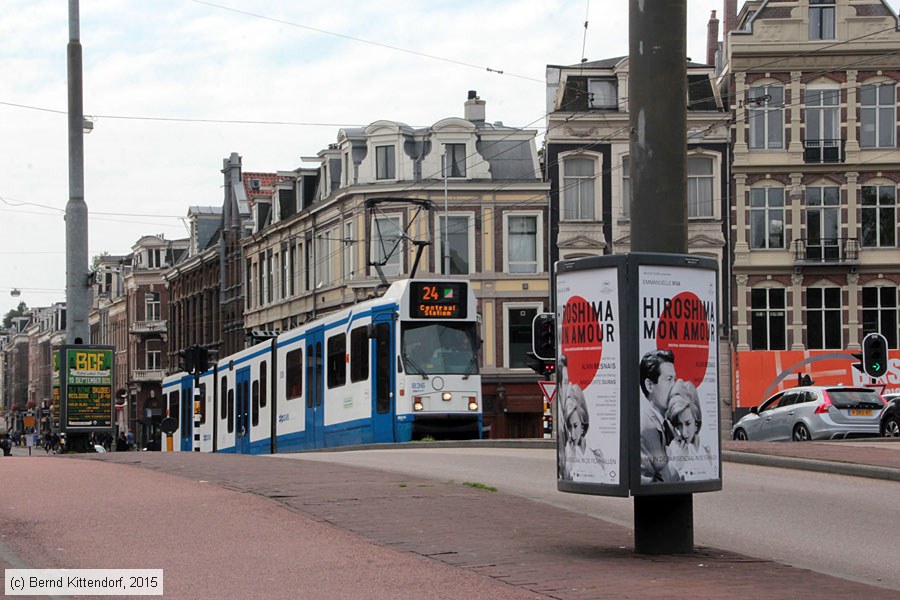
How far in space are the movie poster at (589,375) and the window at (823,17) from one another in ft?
138

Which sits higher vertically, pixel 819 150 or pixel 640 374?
pixel 819 150

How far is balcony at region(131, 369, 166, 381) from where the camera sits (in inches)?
3799

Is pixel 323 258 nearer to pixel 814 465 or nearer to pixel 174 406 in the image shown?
pixel 174 406

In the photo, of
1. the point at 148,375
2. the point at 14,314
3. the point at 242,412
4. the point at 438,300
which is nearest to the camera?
the point at 438,300

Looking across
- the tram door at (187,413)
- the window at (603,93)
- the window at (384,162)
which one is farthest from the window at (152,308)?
the tram door at (187,413)

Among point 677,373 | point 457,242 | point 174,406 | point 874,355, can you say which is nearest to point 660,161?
point 677,373

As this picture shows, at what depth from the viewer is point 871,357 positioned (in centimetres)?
2797

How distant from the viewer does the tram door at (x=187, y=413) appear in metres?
41.4

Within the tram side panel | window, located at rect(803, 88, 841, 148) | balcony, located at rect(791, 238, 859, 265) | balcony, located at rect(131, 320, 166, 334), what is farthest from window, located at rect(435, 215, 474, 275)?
balcony, located at rect(131, 320, 166, 334)

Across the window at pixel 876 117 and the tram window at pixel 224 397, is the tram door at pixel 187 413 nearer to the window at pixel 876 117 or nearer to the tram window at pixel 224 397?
the tram window at pixel 224 397

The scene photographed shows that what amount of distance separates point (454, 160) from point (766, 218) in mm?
12489

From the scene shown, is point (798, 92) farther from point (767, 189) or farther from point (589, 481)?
point (589, 481)

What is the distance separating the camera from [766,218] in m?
49.8

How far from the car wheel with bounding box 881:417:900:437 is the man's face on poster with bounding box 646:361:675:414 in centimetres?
2025
